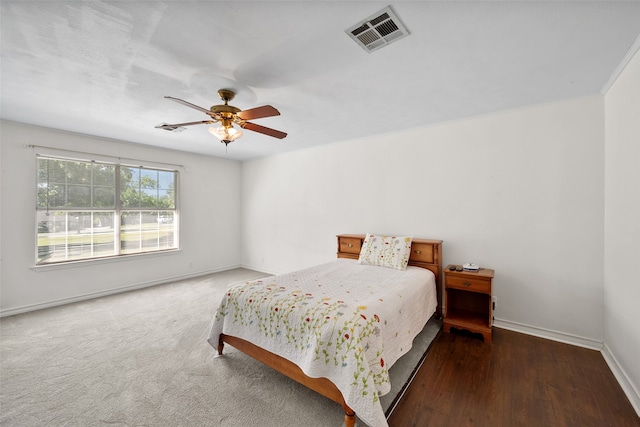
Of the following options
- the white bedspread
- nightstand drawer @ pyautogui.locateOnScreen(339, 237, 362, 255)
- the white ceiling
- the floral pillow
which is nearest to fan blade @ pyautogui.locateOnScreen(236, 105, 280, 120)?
the white ceiling

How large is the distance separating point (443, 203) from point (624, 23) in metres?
2.09

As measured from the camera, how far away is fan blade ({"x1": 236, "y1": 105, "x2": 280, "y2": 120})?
2135 mm

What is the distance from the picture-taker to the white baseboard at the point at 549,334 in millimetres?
2551

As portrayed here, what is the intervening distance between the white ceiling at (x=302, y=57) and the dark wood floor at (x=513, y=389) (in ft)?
8.19

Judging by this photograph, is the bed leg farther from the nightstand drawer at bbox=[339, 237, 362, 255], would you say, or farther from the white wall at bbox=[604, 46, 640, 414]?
the nightstand drawer at bbox=[339, 237, 362, 255]

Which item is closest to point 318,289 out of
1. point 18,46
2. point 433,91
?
point 433,91

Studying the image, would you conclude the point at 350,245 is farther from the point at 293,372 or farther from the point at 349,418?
the point at 349,418

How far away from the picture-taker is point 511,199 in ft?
9.68

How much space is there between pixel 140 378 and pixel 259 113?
241cm

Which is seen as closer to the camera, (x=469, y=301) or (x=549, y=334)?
(x=549, y=334)

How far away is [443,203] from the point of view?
3.40 meters

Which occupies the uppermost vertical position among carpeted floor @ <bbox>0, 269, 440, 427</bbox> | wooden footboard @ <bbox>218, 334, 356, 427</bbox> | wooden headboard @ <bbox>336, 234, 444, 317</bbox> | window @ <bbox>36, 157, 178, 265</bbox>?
window @ <bbox>36, 157, 178, 265</bbox>

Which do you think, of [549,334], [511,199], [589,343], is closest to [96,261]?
[511,199]

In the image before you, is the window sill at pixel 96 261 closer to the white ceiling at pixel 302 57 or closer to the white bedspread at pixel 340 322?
the white ceiling at pixel 302 57
